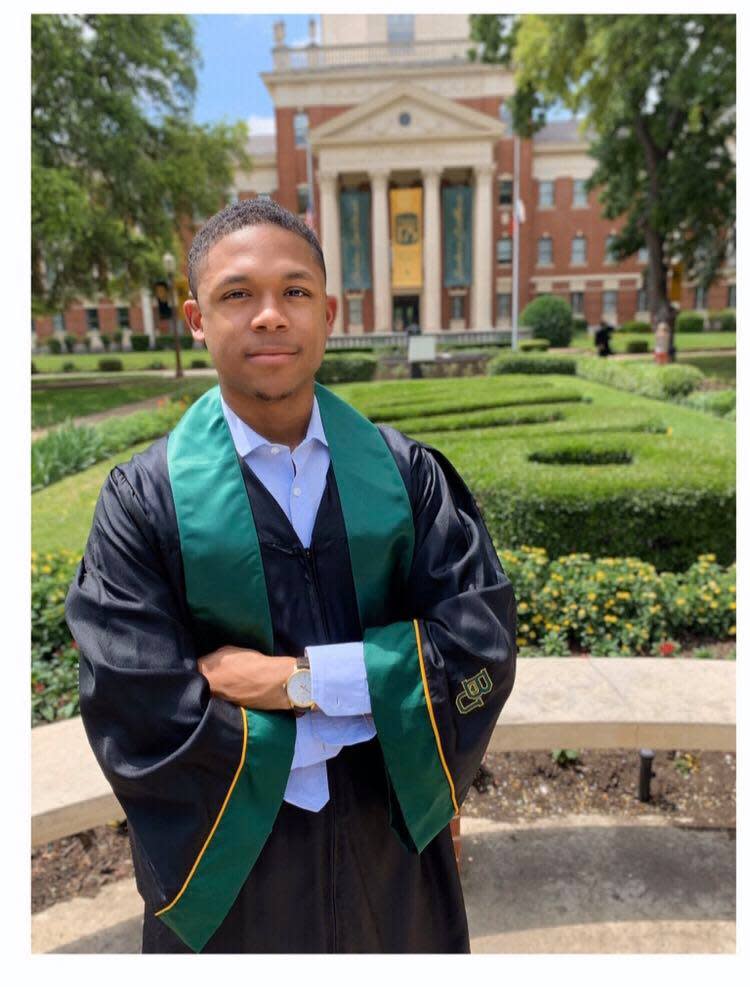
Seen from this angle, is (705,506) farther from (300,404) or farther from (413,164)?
(413,164)

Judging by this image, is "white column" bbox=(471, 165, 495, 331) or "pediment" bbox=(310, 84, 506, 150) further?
"white column" bbox=(471, 165, 495, 331)

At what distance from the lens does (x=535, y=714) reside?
289 cm

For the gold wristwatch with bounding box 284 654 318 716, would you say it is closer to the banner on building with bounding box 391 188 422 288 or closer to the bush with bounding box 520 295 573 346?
the bush with bounding box 520 295 573 346

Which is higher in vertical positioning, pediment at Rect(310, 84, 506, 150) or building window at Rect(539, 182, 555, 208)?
pediment at Rect(310, 84, 506, 150)

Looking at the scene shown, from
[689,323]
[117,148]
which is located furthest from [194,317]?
[689,323]

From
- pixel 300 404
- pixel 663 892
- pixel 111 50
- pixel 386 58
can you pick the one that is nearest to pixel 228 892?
pixel 300 404

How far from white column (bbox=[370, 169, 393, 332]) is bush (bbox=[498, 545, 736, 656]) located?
35.3 meters

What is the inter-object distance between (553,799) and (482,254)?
3937 cm

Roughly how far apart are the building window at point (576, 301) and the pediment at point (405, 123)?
413 inches

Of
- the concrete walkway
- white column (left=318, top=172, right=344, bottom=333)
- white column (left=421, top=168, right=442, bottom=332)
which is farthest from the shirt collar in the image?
white column (left=421, top=168, right=442, bottom=332)

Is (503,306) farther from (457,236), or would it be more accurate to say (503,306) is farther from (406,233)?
(406,233)

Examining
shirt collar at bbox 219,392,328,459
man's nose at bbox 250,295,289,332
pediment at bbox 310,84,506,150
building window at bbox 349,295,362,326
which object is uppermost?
pediment at bbox 310,84,506,150

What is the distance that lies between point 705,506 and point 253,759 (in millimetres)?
4515

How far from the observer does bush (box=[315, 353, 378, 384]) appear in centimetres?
2066
